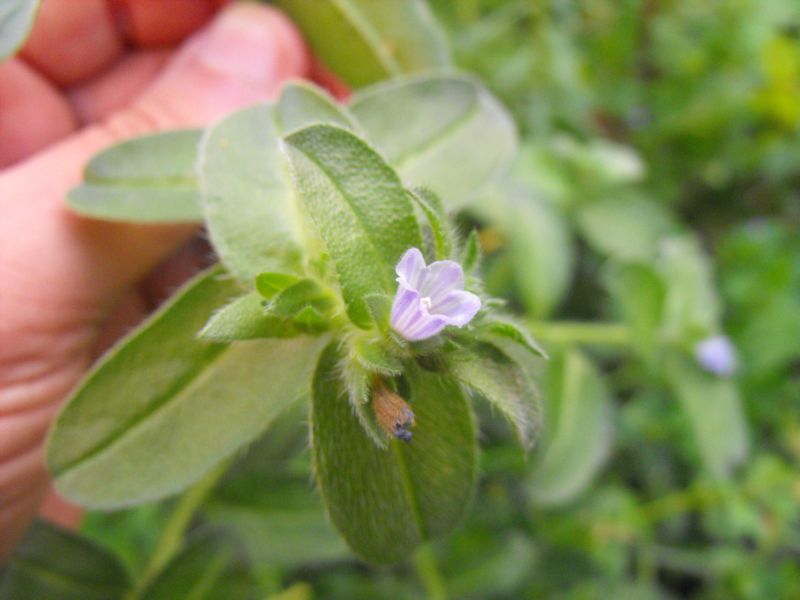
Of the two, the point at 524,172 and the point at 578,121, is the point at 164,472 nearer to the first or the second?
the point at 524,172

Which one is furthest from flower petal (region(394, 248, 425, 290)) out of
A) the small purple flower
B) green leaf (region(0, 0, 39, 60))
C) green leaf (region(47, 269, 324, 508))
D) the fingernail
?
the fingernail

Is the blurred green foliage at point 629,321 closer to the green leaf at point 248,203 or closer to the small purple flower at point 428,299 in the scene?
the green leaf at point 248,203

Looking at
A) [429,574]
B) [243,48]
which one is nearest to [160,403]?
[243,48]

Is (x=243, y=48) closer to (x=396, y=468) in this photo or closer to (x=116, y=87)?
(x=116, y=87)

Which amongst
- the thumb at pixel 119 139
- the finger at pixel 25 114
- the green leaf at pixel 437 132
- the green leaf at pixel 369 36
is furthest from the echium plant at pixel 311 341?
the green leaf at pixel 369 36

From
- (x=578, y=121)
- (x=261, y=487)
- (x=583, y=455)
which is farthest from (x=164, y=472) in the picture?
(x=578, y=121)

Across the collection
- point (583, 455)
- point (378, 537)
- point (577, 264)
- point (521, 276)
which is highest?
point (378, 537)

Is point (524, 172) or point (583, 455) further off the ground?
point (524, 172)
